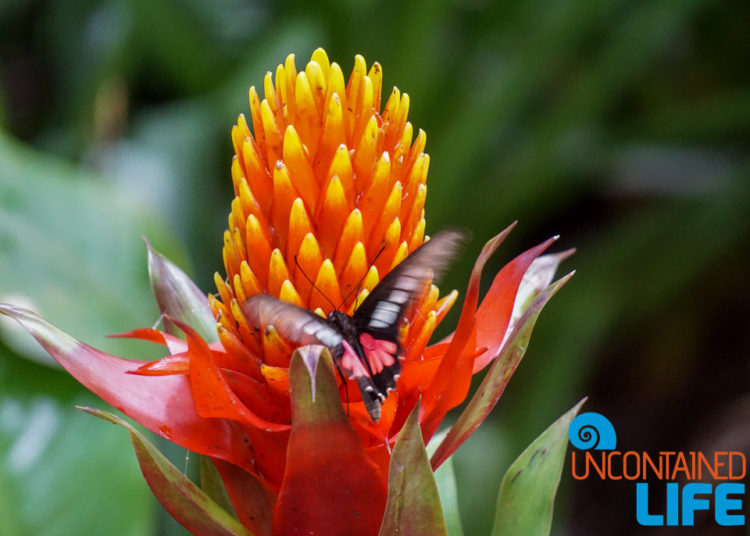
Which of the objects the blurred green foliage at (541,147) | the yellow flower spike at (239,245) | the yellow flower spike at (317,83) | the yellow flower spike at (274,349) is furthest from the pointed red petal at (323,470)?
the blurred green foliage at (541,147)

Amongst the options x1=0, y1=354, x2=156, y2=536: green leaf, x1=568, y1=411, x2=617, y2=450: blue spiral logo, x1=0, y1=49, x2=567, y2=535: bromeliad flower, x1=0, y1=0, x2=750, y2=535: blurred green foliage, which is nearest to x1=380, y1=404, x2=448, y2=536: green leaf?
x1=0, y1=49, x2=567, y2=535: bromeliad flower

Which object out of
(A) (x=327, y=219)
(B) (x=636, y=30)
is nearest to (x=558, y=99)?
(B) (x=636, y=30)

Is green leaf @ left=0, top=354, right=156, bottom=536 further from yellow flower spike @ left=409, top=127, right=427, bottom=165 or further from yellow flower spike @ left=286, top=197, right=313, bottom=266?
yellow flower spike @ left=409, top=127, right=427, bottom=165

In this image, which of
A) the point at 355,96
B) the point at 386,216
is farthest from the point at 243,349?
the point at 355,96

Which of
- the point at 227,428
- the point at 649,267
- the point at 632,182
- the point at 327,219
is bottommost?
the point at 227,428

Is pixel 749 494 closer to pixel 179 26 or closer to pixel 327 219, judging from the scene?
pixel 327 219

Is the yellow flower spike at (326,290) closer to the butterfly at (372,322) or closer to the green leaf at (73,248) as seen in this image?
the butterfly at (372,322)
